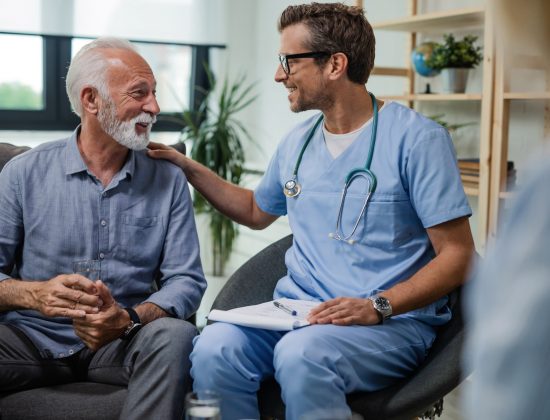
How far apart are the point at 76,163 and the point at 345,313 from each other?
2.59ft

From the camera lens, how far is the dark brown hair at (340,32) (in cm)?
200

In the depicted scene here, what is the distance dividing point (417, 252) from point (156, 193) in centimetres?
69

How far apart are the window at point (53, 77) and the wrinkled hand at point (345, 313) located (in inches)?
127

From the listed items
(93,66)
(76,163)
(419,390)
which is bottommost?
(419,390)

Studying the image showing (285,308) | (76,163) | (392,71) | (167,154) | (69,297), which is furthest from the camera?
(392,71)

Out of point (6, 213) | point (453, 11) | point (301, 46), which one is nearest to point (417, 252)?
point (301, 46)

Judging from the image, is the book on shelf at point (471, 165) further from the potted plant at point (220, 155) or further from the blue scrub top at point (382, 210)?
the potted plant at point (220, 155)

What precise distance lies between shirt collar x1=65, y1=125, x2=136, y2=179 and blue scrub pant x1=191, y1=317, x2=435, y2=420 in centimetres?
47

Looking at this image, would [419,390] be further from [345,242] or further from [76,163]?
[76,163]

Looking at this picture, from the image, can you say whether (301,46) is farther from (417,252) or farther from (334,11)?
(417,252)

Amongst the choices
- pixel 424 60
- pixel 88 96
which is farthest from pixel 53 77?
pixel 88 96

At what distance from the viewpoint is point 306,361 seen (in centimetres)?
166

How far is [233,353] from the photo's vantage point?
1762mm

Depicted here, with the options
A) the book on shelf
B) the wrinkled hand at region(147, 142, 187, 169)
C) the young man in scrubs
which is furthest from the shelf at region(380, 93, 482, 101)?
the wrinkled hand at region(147, 142, 187, 169)
